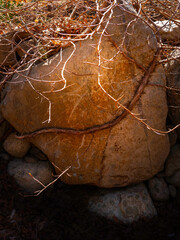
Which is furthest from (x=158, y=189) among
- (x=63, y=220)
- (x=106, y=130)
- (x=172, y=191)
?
(x=63, y=220)

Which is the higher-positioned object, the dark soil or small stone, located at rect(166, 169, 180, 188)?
small stone, located at rect(166, 169, 180, 188)

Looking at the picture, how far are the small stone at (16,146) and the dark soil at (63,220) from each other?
29cm

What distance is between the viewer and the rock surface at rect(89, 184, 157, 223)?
2.47 m

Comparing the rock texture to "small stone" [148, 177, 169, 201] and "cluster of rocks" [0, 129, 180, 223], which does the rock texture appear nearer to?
"cluster of rocks" [0, 129, 180, 223]

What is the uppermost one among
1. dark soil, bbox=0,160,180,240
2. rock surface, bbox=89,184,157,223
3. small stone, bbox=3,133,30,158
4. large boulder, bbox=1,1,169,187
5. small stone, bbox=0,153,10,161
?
large boulder, bbox=1,1,169,187

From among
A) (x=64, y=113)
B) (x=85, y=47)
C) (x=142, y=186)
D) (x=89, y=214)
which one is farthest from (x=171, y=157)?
(x=85, y=47)

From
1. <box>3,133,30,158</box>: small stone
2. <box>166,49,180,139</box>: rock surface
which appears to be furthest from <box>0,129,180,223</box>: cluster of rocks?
<box>166,49,180,139</box>: rock surface

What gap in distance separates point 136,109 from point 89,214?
4.49 feet

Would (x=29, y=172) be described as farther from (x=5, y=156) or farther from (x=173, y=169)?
(x=173, y=169)

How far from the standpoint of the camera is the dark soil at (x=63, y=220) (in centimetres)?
229

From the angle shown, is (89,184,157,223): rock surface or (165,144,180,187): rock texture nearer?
(89,184,157,223): rock surface

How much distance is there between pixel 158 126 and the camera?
257 cm

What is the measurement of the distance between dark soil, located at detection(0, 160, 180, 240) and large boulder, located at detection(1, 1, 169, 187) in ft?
0.96

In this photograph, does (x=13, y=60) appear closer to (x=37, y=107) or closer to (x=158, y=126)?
(x=37, y=107)
